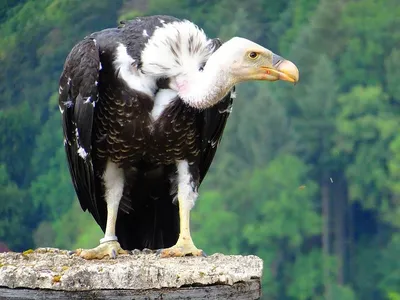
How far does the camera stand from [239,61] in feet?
18.1

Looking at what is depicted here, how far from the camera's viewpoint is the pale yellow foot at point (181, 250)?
5.55 meters

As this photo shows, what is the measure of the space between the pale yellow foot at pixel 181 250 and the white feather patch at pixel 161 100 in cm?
70

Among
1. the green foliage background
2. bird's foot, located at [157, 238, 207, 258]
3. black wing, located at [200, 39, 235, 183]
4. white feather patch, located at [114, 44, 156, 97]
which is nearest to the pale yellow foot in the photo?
bird's foot, located at [157, 238, 207, 258]

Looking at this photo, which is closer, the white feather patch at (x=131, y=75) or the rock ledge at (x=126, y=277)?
the rock ledge at (x=126, y=277)

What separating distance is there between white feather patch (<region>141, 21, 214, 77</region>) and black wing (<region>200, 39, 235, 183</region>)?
0.20m

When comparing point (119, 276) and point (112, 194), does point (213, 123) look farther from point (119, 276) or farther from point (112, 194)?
point (119, 276)

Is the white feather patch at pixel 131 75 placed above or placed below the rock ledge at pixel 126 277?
above

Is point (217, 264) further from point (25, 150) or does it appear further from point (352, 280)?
point (352, 280)

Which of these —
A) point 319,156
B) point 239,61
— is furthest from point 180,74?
point 319,156

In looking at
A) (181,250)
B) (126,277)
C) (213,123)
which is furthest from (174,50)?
(126,277)

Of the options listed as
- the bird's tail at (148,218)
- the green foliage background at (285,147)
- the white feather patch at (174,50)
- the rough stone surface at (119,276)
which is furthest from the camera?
the green foliage background at (285,147)

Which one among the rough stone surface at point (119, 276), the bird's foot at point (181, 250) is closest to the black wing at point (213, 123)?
the bird's foot at point (181, 250)

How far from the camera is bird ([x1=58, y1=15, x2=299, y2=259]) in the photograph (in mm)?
5570

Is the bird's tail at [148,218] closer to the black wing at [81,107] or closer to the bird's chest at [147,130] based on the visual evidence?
the black wing at [81,107]
